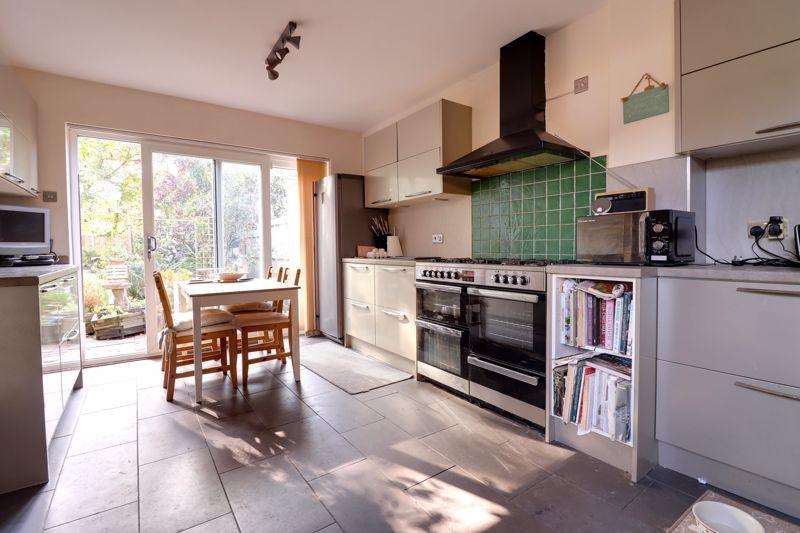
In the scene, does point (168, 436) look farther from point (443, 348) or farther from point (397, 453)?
point (443, 348)

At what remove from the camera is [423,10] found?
238 centimetres

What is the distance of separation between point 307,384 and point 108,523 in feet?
5.08

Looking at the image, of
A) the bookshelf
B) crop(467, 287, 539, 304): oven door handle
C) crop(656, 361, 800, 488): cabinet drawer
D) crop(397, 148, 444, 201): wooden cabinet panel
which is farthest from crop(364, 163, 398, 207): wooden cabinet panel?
crop(656, 361, 800, 488): cabinet drawer

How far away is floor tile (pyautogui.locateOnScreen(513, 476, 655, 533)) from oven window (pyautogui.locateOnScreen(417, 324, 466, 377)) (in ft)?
3.30

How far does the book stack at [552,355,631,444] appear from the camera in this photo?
1752 millimetres

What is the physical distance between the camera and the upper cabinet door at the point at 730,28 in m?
1.54

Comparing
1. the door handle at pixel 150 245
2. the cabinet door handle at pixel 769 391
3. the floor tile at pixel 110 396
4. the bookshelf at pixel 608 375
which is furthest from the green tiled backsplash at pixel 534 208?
the door handle at pixel 150 245

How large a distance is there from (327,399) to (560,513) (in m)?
1.64

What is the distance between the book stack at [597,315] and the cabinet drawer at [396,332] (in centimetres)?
135

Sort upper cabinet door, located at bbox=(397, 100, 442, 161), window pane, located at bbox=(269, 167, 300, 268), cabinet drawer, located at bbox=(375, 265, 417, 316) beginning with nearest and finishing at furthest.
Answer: cabinet drawer, located at bbox=(375, 265, 417, 316)
upper cabinet door, located at bbox=(397, 100, 442, 161)
window pane, located at bbox=(269, 167, 300, 268)

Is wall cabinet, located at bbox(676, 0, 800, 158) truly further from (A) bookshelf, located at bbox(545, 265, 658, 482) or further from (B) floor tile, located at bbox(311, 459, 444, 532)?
(B) floor tile, located at bbox(311, 459, 444, 532)

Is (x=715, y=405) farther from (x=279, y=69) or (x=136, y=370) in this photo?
(x=136, y=370)

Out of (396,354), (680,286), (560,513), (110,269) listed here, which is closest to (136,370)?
(110,269)

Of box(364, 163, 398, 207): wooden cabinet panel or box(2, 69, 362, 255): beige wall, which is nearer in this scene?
box(2, 69, 362, 255): beige wall
